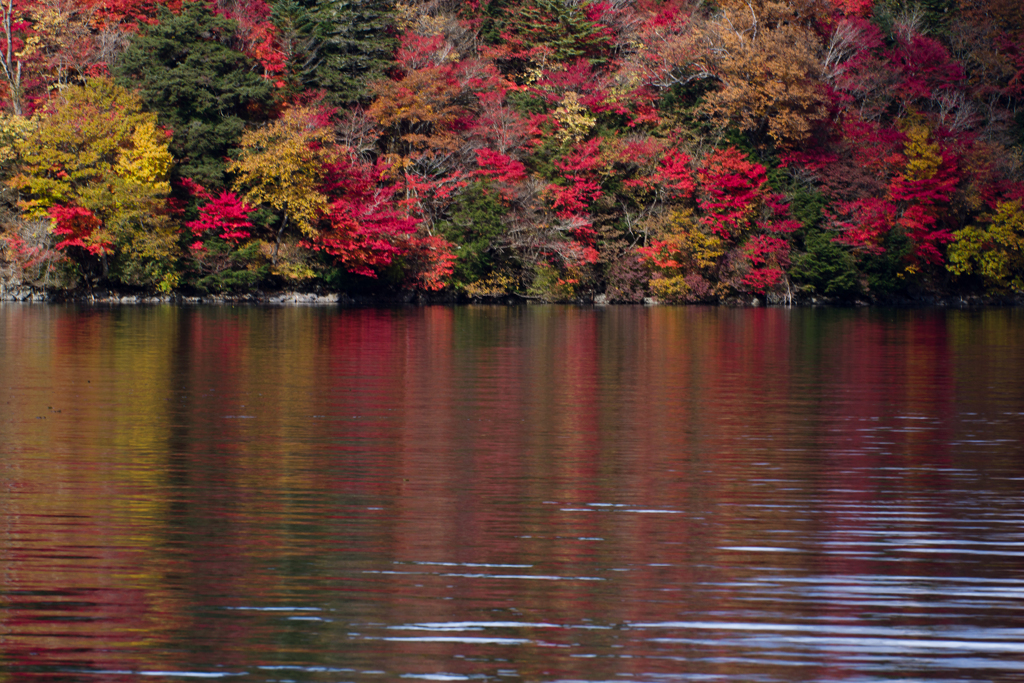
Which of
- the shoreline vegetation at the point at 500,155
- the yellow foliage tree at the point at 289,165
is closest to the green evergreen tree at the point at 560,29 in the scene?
the shoreline vegetation at the point at 500,155

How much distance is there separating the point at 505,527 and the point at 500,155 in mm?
42051

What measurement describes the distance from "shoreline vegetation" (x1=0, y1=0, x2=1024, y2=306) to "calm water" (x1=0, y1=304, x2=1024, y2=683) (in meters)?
26.5

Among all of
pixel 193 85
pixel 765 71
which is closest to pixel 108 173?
pixel 193 85

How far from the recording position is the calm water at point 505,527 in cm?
543

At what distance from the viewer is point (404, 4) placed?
5631cm

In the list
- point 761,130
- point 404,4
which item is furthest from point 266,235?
point 761,130

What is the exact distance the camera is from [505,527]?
801 cm

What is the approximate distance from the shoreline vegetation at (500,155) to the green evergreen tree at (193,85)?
10 cm

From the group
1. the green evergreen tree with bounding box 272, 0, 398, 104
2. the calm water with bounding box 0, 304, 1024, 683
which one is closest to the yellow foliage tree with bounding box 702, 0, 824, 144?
the green evergreen tree with bounding box 272, 0, 398, 104

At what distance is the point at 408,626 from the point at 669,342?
21.9 m

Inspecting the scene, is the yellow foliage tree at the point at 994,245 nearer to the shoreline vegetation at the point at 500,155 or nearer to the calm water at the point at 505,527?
the shoreline vegetation at the point at 500,155

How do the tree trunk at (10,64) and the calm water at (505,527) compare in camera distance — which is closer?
the calm water at (505,527)

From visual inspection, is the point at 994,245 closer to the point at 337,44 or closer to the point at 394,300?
the point at 394,300

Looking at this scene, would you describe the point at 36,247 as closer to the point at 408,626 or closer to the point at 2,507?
the point at 2,507
